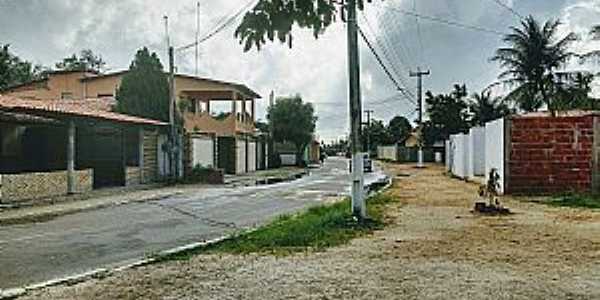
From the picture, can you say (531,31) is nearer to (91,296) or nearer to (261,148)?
(261,148)

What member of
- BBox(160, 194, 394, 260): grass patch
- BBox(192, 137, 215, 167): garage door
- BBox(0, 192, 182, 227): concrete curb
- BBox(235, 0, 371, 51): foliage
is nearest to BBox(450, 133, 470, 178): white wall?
BBox(192, 137, 215, 167): garage door

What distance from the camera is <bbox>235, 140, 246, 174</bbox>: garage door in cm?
5009

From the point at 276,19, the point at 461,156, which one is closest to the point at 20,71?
the point at 461,156

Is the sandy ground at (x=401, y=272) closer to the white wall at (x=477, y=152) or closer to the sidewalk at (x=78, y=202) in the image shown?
the sidewalk at (x=78, y=202)

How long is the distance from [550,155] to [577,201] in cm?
344

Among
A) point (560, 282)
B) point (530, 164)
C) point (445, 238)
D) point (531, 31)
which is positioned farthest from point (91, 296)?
point (531, 31)

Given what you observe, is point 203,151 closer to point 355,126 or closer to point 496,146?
point 496,146

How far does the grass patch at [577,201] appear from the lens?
63.3 feet

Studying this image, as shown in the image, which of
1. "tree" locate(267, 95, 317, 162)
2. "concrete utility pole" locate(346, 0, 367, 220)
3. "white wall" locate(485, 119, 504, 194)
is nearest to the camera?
"concrete utility pole" locate(346, 0, 367, 220)

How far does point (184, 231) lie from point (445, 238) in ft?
17.9

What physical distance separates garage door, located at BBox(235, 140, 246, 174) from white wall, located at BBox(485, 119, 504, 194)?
24578 mm

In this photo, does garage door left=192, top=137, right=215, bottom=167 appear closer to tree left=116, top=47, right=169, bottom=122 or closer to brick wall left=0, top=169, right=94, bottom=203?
tree left=116, top=47, right=169, bottom=122

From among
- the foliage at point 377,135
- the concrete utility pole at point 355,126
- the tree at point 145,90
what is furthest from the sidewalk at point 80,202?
the foliage at point 377,135

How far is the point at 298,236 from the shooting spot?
12539mm
